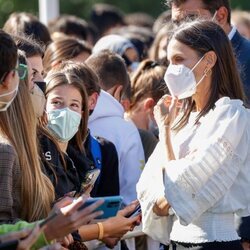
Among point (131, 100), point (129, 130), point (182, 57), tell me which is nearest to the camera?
point (182, 57)

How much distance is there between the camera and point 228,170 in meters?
5.80

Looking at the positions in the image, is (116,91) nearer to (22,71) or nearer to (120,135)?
(120,135)

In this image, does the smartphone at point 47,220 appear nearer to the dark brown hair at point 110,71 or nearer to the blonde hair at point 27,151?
the blonde hair at point 27,151

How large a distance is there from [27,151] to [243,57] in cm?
225

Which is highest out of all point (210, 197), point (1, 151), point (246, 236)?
point (1, 151)

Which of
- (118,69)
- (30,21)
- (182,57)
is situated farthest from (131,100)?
(182,57)

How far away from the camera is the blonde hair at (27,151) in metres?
5.21

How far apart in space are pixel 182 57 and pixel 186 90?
7.9 inches

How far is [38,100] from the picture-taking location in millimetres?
5883

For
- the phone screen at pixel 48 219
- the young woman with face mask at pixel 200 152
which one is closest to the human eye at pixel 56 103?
the young woman with face mask at pixel 200 152

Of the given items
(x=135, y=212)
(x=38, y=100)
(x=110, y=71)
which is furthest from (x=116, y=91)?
(x=38, y=100)

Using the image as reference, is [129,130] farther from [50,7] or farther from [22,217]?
[50,7]

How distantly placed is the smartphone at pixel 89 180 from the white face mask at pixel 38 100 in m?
0.59

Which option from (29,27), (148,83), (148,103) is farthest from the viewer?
(29,27)
